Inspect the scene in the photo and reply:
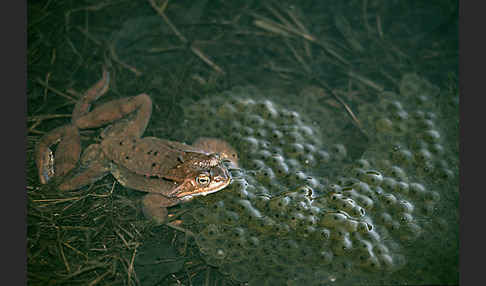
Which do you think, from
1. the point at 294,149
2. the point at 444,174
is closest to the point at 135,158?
the point at 294,149

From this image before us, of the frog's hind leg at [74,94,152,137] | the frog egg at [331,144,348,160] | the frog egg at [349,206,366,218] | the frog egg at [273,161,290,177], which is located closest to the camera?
the frog egg at [349,206,366,218]

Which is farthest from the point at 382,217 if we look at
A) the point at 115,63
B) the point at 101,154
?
the point at 115,63

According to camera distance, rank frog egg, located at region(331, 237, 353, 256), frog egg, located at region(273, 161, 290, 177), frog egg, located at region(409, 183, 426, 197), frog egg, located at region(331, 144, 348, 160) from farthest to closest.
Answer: frog egg, located at region(331, 144, 348, 160), frog egg, located at region(273, 161, 290, 177), frog egg, located at region(409, 183, 426, 197), frog egg, located at region(331, 237, 353, 256)

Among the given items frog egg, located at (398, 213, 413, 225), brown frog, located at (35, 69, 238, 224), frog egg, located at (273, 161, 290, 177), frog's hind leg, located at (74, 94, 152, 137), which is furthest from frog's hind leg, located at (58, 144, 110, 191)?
frog egg, located at (398, 213, 413, 225)

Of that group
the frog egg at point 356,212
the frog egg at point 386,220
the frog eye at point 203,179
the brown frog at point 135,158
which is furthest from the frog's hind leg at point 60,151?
the frog egg at point 386,220

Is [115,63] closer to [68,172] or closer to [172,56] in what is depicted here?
[172,56]

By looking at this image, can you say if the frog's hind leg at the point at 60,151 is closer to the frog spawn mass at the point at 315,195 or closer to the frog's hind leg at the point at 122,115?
the frog's hind leg at the point at 122,115

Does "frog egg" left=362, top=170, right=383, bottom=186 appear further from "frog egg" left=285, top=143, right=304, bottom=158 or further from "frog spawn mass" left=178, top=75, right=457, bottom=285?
"frog egg" left=285, top=143, right=304, bottom=158
